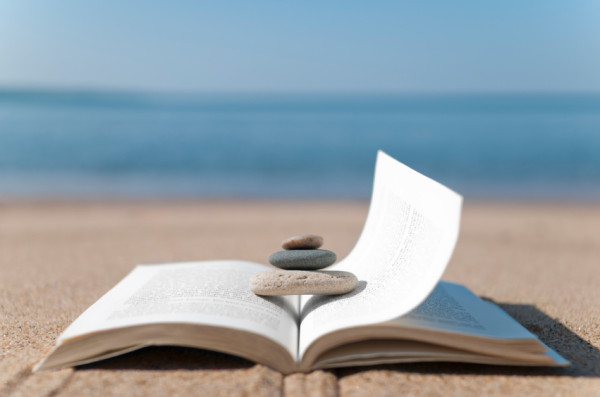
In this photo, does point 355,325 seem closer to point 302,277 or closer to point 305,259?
point 302,277

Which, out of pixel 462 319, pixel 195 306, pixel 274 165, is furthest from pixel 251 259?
pixel 274 165

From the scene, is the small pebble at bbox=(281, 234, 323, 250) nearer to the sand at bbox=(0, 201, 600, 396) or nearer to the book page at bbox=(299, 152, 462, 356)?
the book page at bbox=(299, 152, 462, 356)

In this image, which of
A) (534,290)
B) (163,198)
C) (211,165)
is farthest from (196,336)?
(211,165)

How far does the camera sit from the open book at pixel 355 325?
1790 millimetres

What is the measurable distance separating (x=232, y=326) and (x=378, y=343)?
490mm

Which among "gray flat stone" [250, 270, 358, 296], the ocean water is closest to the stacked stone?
"gray flat stone" [250, 270, 358, 296]

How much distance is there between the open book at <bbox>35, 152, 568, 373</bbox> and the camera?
1790 millimetres

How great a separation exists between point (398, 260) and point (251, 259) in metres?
2.32

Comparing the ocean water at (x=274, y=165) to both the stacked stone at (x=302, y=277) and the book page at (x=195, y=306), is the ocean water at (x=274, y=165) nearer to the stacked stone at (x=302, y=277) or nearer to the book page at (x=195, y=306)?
the book page at (x=195, y=306)

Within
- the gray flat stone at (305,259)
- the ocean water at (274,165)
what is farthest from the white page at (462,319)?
the ocean water at (274,165)

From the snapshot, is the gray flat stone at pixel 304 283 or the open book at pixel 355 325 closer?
the open book at pixel 355 325

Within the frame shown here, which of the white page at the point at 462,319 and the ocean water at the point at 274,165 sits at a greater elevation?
the ocean water at the point at 274,165

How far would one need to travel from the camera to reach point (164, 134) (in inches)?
873

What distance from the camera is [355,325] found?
1.77m
